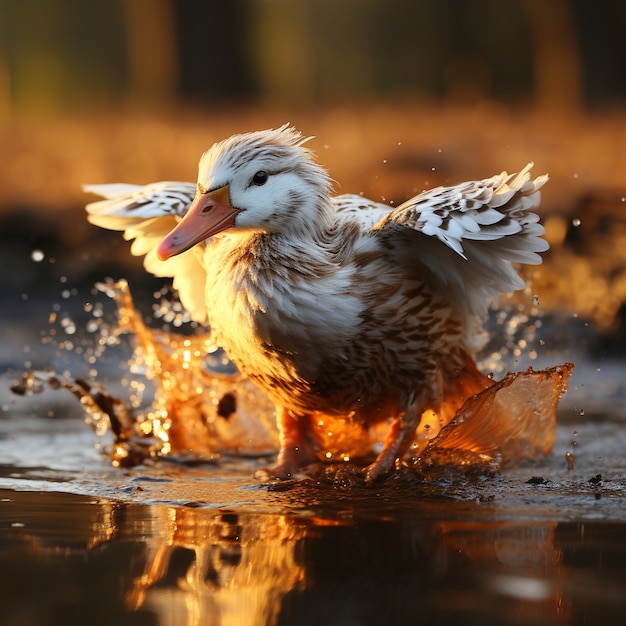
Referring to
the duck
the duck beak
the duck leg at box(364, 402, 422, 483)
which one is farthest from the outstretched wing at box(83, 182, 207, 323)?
the duck leg at box(364, 402, 422, 483)

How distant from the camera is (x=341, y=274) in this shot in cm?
548

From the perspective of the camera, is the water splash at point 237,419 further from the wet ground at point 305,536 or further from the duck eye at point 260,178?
the duck eye at point 260,178

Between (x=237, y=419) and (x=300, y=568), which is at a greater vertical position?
(x=237, y=419)

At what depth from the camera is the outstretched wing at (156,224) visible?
253 inches

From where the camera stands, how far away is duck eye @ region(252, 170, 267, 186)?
549 centimetres

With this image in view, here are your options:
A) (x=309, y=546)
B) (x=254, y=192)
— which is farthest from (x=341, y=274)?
(x=309, y=546)

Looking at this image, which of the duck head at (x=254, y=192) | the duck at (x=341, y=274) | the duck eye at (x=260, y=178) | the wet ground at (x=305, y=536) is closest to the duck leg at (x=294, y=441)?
the duck at (x=341, y=274)

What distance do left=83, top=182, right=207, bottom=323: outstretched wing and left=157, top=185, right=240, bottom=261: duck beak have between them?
37.5 inches

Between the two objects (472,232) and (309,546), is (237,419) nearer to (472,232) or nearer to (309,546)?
(472,232)

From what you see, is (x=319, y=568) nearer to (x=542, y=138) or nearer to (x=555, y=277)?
(x=555, y=277)

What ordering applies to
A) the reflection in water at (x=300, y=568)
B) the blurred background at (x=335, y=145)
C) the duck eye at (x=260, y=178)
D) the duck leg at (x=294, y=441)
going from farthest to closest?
the blurred background at (x=335, y=145) → the duck leg at (x=294, y=441) → the duck eye at (x=260, y=178) → the reflection in water at (x=300, y=568)

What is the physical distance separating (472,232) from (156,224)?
6.59 ft

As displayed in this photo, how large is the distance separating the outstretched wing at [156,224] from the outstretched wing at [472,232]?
1323 millimetres

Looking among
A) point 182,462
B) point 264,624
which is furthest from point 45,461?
point 264,624
